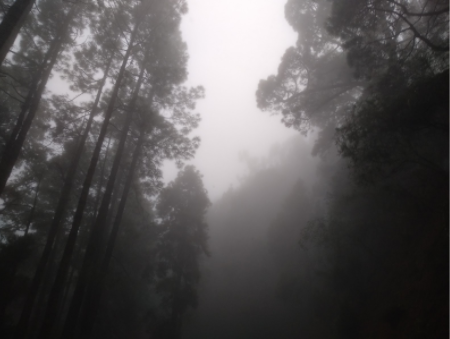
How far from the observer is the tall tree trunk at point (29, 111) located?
8070mm

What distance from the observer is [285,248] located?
3466cm

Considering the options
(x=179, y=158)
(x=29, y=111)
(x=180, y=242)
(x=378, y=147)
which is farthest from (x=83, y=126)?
(x=378, y=147)

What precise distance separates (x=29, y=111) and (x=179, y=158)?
6774 millimetres

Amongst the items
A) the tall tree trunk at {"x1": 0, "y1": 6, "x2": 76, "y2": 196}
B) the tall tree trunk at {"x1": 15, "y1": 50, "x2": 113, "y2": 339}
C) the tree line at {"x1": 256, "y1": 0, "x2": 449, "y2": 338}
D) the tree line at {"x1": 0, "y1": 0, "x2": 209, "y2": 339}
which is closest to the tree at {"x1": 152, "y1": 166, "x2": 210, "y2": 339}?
the tree line at {"x1": 0, "y1": 0, "x2": 209, "y2": 339}

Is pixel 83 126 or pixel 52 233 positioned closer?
pixel 52 233

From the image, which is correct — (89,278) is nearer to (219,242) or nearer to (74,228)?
(74,228)

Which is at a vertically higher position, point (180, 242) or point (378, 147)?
point (378, 147)

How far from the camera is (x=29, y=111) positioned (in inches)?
368

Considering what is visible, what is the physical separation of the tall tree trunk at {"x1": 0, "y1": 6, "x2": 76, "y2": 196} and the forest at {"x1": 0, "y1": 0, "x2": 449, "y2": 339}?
65 mm

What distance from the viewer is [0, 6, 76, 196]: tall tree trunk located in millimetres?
8070

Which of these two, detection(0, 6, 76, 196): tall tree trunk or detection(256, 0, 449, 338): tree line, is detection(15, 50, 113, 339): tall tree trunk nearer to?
detection(0, 6, 76, 196): tall tree trunk

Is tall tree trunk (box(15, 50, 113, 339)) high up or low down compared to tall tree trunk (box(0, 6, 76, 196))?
down

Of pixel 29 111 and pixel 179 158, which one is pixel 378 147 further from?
pixel 29 111

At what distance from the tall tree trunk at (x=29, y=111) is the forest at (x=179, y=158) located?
0.07 m
